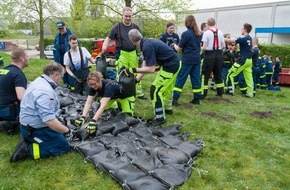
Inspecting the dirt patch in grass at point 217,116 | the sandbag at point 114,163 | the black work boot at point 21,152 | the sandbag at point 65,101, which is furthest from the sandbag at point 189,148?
the sandbag at point 65,101

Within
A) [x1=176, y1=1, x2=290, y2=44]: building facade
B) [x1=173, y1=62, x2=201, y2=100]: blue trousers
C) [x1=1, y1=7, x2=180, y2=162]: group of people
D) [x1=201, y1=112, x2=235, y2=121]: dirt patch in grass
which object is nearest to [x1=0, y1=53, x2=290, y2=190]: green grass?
[x1=201, y1=112, x2=235, y2=121]: dirt patch in grass

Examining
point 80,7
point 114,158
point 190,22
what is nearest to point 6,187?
point 114,158

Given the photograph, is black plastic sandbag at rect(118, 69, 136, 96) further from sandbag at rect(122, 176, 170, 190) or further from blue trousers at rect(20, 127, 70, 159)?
sandbag at rect(122, 176, 170, 190)

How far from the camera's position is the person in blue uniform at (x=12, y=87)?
4.13 m

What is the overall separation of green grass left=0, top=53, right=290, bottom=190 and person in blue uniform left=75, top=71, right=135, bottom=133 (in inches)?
21.7

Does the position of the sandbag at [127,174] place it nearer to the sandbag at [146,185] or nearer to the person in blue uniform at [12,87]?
the sandbag at [146,185]

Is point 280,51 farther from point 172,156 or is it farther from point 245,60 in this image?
point 172,156

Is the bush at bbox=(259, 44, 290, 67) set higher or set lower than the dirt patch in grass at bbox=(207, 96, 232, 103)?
higher

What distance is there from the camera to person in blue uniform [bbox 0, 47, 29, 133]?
4.13 m

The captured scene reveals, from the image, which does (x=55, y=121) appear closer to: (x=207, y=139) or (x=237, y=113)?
(x=207, y=139)

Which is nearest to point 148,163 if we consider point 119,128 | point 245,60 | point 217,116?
point 119,128

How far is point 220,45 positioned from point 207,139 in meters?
3.02

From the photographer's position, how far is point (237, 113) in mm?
6004

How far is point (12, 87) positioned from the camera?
4.23 meters
